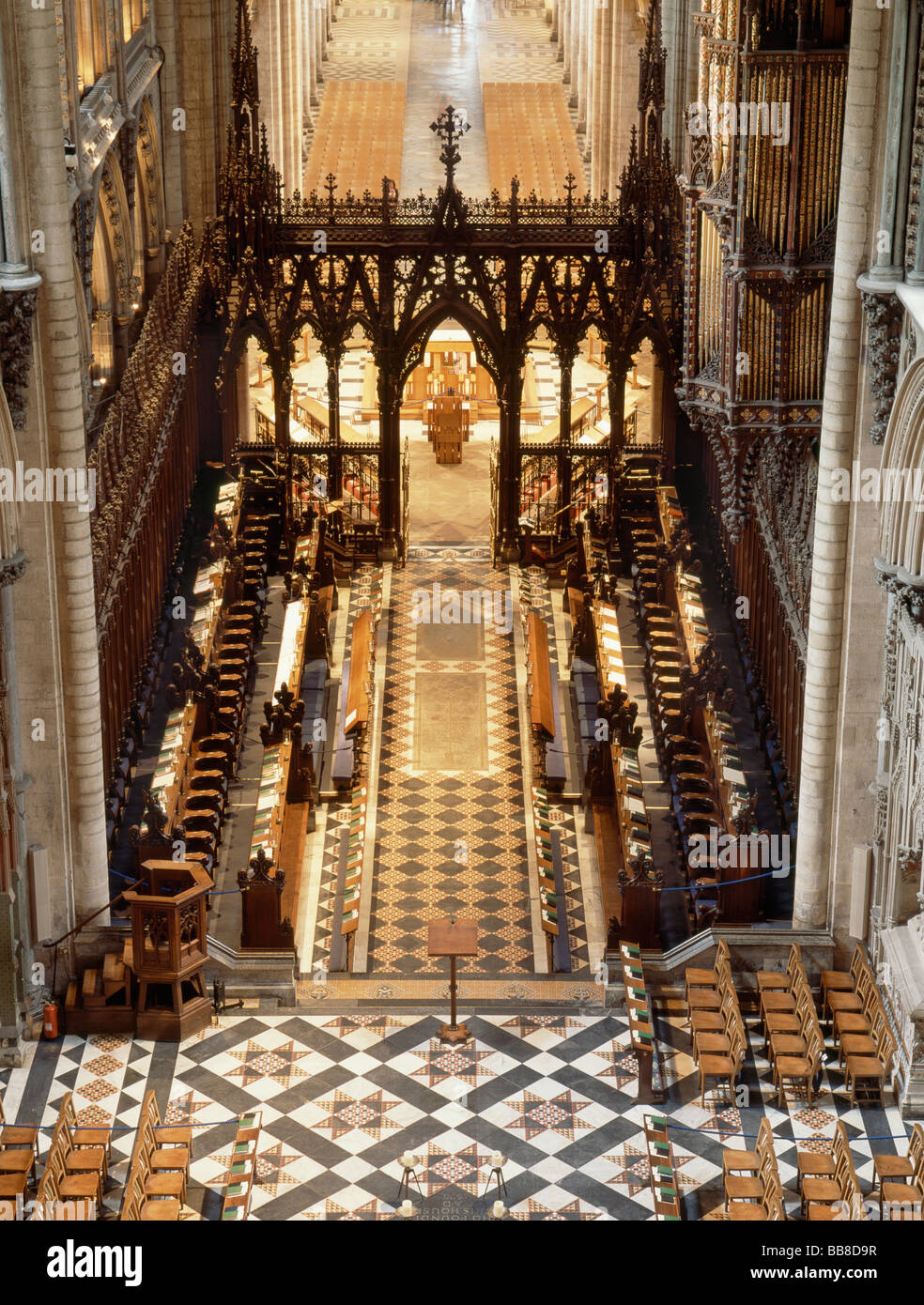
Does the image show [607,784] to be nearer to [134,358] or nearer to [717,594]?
[717,594]

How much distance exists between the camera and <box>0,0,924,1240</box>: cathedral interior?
22859mm

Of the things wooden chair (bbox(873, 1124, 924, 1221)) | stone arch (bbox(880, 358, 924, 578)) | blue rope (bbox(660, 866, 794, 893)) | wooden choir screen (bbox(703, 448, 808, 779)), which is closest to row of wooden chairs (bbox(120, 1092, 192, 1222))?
wooden chair (bbox(873, 1124, 924, 1221))

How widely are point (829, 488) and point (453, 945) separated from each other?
20.4 ft

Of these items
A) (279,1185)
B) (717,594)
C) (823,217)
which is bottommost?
(279,1185)

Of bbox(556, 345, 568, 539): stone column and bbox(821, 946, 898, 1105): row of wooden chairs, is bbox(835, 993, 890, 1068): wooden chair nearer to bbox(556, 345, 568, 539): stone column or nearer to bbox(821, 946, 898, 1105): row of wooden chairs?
bbox(821, 946, 898, 1105): row of wooden chairs

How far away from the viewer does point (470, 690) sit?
3344cm

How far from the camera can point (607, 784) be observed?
30.0 meters

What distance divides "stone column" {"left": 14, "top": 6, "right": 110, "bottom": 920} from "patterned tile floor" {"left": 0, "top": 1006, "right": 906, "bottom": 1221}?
2.31 m

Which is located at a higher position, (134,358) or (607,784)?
(134,358)

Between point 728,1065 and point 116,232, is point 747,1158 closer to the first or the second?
point 728,1065

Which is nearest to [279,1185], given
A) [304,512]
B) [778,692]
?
[778,692]

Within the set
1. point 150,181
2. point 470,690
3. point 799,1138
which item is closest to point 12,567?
point 799,1138

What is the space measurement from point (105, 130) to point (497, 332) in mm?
7957
